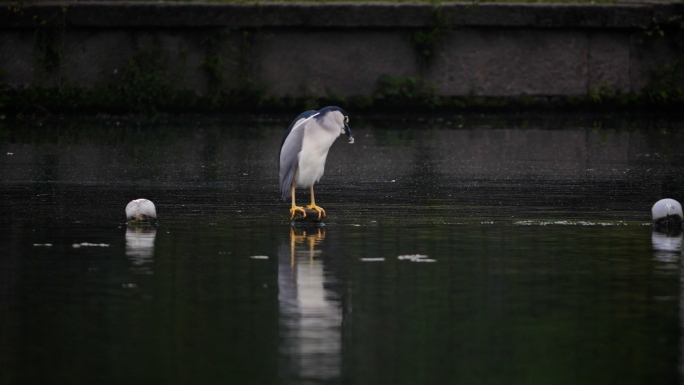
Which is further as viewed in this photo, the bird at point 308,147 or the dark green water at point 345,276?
the bird at point 308,147

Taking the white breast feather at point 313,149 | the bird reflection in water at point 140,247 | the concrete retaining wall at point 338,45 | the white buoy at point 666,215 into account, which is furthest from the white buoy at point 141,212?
the concrete retaining wall at point 338,45

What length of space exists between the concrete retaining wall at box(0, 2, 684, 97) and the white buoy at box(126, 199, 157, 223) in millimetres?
12302

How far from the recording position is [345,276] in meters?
6.95

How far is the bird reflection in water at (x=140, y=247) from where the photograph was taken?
7.22m

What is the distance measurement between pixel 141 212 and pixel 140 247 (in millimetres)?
1063

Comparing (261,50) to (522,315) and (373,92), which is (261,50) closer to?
(373,92)

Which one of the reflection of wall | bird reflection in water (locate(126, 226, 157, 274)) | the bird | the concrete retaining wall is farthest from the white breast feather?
the concrete retaining wall

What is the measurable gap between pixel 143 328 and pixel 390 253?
2.51 meters

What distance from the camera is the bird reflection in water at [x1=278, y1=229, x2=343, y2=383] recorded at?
4957 millimetres

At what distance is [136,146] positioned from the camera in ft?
52.5

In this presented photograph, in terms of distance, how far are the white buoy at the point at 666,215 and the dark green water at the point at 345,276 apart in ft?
0.63

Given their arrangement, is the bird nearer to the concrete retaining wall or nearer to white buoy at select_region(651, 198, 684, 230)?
white buoy at select_region(651, 198, 684, 230)

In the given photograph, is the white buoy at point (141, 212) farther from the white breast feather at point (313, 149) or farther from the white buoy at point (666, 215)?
the white buoy at point (666, 215)

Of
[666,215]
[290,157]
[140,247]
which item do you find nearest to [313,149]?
[290,157]
